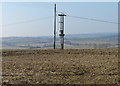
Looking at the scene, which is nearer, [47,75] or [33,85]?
[33,85]

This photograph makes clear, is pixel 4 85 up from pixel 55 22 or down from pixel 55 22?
down

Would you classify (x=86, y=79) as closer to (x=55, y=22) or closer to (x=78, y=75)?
(x=78, y=75)

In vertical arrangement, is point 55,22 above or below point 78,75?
above

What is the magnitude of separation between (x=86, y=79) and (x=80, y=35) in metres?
38.5

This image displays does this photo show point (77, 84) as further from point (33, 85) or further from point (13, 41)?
point (13, 41)

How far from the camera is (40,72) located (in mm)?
9531

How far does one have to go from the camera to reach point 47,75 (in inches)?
351

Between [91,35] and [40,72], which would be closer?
[40,72]

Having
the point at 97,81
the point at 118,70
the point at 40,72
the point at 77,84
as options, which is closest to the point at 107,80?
the point at 97,81

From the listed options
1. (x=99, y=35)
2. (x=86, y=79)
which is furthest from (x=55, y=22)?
(x=86, y=79)

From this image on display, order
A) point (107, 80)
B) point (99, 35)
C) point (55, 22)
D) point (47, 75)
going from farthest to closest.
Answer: point (99, 35) < point (55, 22) < point (47, 75) < point (107, 80)

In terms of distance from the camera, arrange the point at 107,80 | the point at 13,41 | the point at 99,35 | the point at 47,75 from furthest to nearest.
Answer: the point at 99,35, the point at 13,41, the point at 47,75, the point at 107,80

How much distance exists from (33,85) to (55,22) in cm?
2172

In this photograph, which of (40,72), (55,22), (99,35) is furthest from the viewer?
(99,35)
